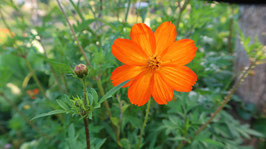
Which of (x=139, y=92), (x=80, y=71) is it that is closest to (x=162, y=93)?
(x=139, y=92)

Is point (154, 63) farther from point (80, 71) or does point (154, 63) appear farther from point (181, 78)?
point (80, 71)

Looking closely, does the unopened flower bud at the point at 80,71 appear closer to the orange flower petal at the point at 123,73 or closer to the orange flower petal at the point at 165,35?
the orange flower petal at the point at 123,73

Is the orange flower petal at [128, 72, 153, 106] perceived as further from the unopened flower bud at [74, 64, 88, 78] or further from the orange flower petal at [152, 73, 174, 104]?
the unopened flower bud at [74, 64, 88, 78]

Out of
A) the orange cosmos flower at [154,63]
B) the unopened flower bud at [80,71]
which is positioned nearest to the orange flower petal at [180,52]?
the orange cosmos flower at [154,63]

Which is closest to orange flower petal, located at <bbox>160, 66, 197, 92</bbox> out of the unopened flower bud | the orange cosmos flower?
the orange cosmos flower

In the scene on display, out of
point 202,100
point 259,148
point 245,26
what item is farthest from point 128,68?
point 259,148

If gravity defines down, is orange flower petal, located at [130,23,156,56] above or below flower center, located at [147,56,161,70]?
above

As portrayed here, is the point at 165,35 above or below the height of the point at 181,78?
above
